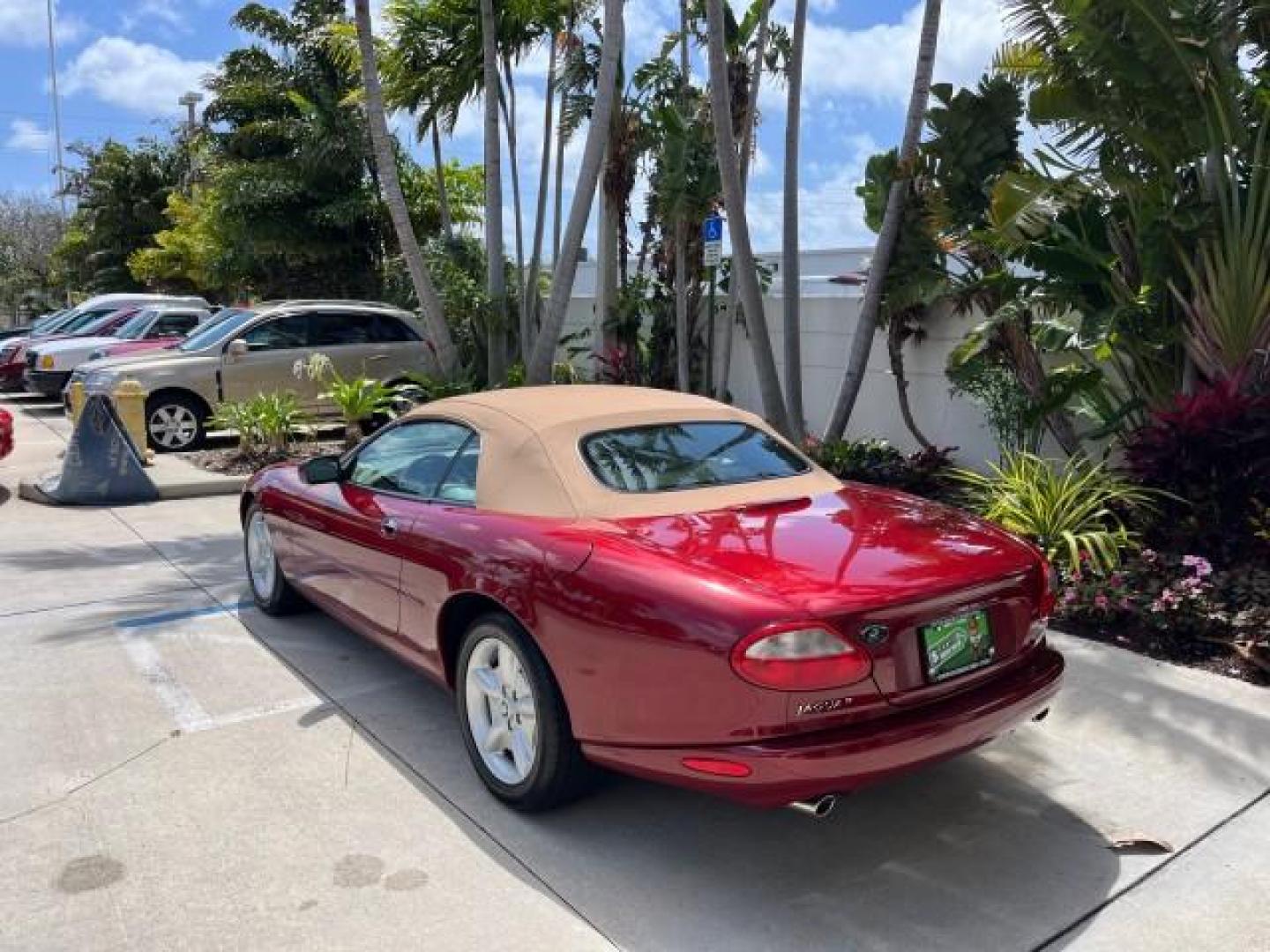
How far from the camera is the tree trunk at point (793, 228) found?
370 inches

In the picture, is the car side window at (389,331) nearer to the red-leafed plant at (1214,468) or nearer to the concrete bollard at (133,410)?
the concrete bollard at (133,410)

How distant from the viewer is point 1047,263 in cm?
693

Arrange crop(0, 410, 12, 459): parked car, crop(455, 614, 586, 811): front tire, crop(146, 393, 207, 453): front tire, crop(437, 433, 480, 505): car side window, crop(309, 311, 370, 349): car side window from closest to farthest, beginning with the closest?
1. crop(455, 614, 586, 811): front tire
2. crop(437, 433, 480, 505): car side window
3. crop(0, 410, 12, 459): parked car
4. crop(146, 393, 207, 453): front tire
5. crop(309, 311, 370, 349): car side window

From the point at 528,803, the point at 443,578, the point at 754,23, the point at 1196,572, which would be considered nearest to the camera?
the point at 528,803

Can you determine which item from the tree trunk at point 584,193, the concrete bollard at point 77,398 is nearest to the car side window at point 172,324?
the concrete bollard at point 77,398

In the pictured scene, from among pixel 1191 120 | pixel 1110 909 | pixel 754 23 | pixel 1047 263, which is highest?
pixel 754 23

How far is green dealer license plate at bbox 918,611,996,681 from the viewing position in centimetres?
314

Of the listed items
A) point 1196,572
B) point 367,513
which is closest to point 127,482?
point 367,513

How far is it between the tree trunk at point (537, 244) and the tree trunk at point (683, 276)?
6.99ft

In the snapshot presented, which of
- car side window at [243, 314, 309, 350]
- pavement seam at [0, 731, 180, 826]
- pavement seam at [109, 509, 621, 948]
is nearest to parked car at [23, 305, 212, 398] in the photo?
car side window at [243, 314, 309, 350]

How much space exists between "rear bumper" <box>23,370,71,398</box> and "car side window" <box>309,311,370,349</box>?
5818mm

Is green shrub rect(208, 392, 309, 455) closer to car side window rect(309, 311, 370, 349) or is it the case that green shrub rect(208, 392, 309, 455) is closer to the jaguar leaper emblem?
car side window rect(309, 311, 370, 349)

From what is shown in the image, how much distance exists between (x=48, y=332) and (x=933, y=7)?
58.1 feet

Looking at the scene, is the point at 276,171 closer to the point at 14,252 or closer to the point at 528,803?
the point at 528,803
